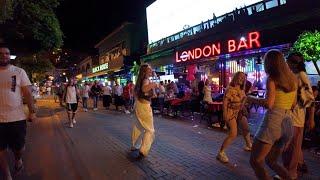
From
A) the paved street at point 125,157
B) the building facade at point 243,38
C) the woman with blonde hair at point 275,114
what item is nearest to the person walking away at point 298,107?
the paved street at point 125,157

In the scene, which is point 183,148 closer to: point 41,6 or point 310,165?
point 310,165

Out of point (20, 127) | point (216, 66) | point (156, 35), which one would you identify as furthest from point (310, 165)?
point (156, 35)

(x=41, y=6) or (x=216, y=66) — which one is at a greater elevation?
(x=41, y=6)

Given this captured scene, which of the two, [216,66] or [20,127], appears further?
[216,66]

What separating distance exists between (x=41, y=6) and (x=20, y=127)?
40.1 ft

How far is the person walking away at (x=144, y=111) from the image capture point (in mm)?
7898

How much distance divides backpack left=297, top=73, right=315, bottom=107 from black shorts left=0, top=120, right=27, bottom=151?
3.94 m

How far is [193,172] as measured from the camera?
22.2ft

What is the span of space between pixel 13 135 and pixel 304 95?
4115 millimetres

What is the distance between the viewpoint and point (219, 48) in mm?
20094

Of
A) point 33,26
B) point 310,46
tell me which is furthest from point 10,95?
point 33,26

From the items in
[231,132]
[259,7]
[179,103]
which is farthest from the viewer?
[259,7]

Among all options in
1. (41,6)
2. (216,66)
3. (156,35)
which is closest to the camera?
(41,6)

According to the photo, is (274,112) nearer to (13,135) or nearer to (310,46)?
(13,135)
